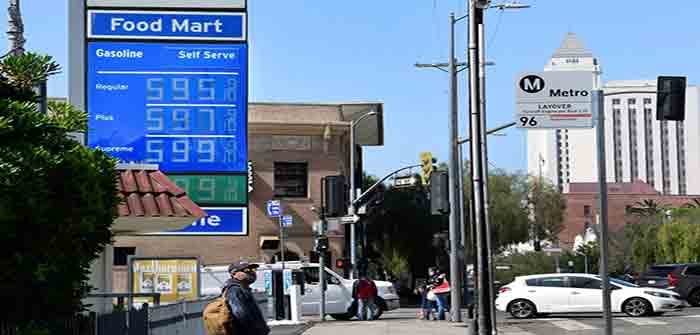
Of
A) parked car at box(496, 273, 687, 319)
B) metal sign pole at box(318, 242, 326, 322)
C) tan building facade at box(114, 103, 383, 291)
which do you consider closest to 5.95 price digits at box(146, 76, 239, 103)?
metal sign pole at box(318, 242, 326, 322)

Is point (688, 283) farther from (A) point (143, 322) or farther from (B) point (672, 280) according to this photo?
(A) point (143, 322)

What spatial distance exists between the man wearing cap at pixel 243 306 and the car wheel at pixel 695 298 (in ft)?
109

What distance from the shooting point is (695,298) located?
4016cm

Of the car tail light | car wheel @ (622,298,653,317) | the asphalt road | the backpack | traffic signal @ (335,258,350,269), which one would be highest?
the backpack

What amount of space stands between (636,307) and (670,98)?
1289 centimetres

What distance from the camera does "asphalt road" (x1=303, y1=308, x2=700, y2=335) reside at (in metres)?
26.1

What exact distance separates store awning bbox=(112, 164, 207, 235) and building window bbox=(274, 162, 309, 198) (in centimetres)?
4037

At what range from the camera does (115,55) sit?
12609 mm

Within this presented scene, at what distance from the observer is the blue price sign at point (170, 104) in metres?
12.6

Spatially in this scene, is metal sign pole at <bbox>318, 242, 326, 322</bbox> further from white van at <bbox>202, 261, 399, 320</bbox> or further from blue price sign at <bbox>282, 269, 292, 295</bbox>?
white van at <bbox>202, 261, 399, 320</bbox>

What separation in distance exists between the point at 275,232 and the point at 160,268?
31677 millimetres

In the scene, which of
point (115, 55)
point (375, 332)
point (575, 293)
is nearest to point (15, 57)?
point (115, 55)

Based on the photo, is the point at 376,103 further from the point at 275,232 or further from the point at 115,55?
the point at 115,55

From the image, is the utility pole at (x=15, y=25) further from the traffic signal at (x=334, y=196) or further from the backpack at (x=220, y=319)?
the traffic signal at (x=334, y=196)
